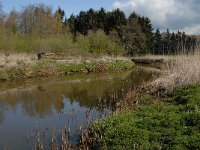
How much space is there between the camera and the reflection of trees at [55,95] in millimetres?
18689

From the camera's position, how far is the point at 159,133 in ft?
32.2

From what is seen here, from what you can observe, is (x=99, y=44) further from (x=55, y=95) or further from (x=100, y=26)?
(x=55, y=95)

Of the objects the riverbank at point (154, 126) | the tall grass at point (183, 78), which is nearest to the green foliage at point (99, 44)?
the tall grass at point (183, 78)

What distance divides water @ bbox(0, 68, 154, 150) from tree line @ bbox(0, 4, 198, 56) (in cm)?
2865

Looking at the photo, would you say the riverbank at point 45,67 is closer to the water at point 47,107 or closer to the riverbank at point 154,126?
the water at point 47,107

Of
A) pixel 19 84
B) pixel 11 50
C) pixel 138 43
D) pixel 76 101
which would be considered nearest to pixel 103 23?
pixel 138 43

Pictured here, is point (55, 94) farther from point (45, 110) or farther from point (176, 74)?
point (176, 74)

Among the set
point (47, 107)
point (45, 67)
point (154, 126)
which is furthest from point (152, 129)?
point (45, 67)

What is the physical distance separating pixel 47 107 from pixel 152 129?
932 centimetres

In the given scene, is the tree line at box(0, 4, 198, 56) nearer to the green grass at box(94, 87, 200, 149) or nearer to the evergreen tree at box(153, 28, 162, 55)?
the evergreen tree at box(153, 28, 162, 55)

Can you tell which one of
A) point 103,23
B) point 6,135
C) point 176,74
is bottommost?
point 6,135

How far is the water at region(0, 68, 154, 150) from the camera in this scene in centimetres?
1284

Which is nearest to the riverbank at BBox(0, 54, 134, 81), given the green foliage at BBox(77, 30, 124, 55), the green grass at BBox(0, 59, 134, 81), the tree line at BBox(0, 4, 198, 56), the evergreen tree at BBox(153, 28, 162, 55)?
the green grass at BBox(0, 59, 134, 81)

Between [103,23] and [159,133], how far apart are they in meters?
65.6
